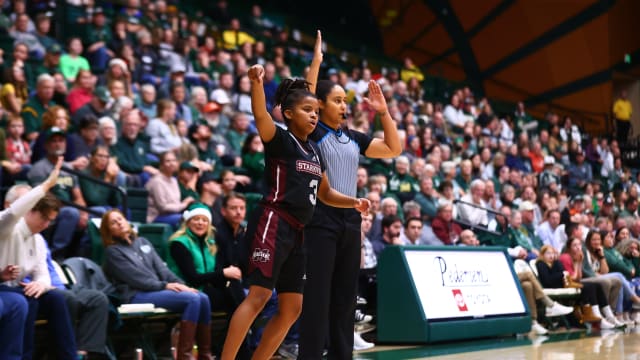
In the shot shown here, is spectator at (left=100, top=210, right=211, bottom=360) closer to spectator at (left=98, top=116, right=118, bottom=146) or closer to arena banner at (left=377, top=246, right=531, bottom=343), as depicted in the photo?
arena banner at (left=377, top=246, right=531, bottom=343)

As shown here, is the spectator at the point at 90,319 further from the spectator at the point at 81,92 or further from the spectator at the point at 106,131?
the spectator at the point at 81,92

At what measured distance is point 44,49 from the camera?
1141 centimetres

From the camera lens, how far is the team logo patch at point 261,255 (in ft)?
13.0

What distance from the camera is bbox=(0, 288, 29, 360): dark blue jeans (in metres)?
5.28

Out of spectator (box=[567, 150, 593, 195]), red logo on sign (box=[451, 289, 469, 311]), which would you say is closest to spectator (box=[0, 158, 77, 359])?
red logo on sign (box=[451, 289, 469, 311])

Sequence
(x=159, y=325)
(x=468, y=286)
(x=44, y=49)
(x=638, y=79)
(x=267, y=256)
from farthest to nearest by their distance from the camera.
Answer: (x=638, y=79), (x=44, y=49), (x=468, y=286), (x=159, y=325), (x=267, y=256)

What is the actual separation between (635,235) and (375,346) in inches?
341

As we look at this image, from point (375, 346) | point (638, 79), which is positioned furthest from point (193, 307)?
point (638, 79)

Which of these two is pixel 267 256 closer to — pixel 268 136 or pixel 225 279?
pixel 268 136

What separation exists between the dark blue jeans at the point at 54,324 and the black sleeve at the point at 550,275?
253 inches

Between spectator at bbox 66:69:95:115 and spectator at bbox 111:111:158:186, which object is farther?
spectator at bbox 66:69:95:115

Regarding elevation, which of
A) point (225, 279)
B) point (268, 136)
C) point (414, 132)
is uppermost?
point (414, 132)

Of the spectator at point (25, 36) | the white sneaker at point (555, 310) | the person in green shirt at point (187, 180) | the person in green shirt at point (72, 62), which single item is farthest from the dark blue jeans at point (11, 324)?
the spectator at point (25, 36)

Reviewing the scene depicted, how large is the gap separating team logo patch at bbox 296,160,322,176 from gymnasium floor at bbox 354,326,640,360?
2.87m
